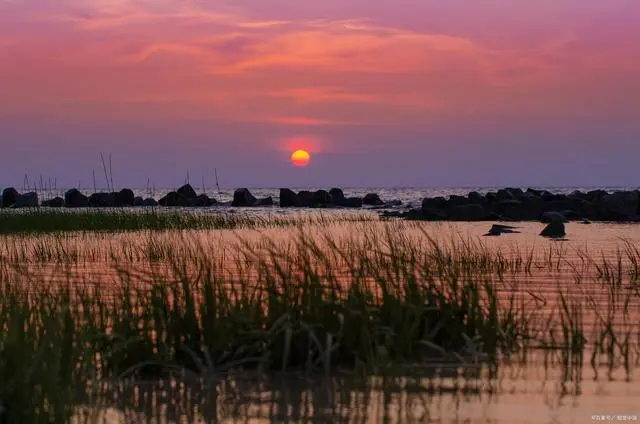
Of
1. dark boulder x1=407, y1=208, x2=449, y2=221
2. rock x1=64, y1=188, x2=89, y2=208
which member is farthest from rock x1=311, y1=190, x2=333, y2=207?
dark boulder x1=407, y1=208, x2=449, y2=221

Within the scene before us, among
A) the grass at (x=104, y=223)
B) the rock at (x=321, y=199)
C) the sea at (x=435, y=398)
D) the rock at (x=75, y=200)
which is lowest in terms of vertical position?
the sea at (x=435, y=398)

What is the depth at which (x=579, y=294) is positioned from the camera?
7.82 metres

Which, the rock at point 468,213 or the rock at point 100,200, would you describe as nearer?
the rock at point 468,213

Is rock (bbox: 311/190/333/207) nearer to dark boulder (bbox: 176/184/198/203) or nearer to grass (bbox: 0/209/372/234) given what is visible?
dark boulder (bbox: 176/184/198/203)

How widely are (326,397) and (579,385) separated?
1.27 meters

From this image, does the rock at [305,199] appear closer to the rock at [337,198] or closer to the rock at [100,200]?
the rock at [337,198]

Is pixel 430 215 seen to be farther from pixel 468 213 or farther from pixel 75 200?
pixel 75 200

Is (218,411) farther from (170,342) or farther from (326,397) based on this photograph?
(170,342)

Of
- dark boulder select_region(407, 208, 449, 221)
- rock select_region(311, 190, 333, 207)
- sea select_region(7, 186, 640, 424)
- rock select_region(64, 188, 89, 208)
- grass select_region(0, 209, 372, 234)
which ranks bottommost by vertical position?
sea select_region(7, 186, 640, 424)

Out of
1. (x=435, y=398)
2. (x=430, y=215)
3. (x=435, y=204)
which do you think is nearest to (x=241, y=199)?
(x=435, y=204)

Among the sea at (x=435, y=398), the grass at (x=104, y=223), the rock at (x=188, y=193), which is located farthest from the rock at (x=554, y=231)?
the rock at (x=188, y=193)

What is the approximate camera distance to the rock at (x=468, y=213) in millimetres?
29719

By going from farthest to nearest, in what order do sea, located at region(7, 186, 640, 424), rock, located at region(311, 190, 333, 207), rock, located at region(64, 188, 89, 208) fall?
rock, located at region(64, 188, 89, 208)
rock, located at region(311, 190, 333, 207)
sea, located at region(7, 186, 640, 424)

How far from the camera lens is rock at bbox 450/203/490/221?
97.5ft
